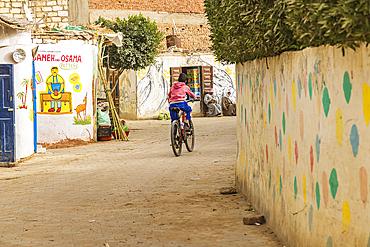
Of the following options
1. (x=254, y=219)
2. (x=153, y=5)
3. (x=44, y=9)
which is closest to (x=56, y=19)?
(x=44, y=9)

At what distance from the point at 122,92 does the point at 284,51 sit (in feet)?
75.9

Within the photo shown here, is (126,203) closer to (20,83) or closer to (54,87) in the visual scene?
Answer: (20,83)

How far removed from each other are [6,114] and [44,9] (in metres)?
9.24

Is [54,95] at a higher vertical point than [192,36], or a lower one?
lower

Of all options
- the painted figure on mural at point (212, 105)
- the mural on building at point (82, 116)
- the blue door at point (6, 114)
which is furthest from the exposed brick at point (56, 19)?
the painted figure on mural at point (212, 105)

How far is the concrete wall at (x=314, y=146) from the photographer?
2818 mm

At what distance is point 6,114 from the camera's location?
10570 mm

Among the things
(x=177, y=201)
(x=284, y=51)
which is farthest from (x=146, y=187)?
(x=284, y=51)

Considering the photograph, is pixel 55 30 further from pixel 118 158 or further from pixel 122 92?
pixel 122 92

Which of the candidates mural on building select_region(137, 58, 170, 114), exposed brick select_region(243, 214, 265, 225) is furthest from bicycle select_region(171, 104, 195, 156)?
mural on building select_region(137, 58, 170, 114)

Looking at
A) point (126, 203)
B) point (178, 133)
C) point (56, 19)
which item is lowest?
point (126, 203)

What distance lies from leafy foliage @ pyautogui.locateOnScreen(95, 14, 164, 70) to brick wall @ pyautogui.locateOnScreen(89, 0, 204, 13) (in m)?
11.6

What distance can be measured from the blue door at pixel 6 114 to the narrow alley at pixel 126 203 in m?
0.46

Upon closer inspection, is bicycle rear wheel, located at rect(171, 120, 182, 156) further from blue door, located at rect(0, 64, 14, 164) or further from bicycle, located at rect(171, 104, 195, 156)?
blue door, located at rect(0, 64, 14, 164)
